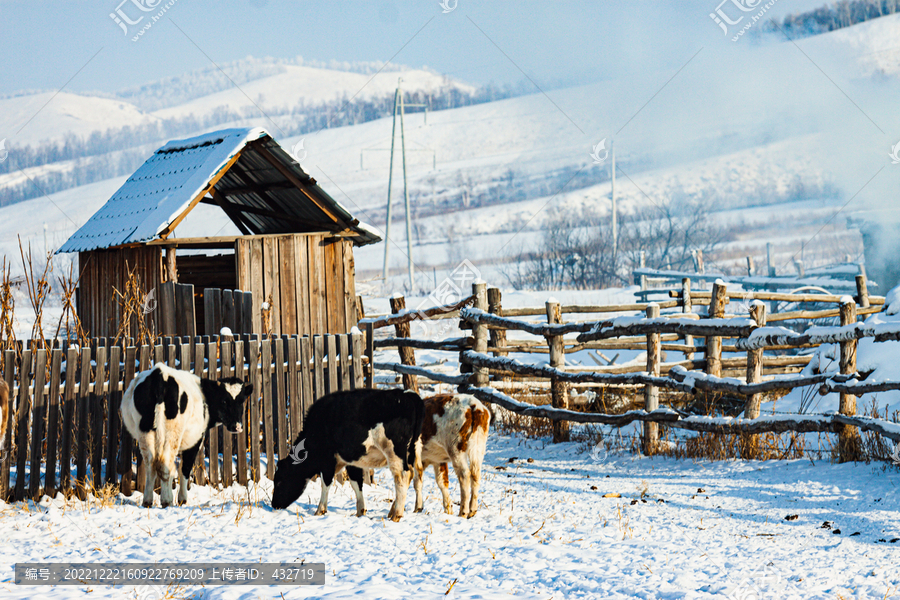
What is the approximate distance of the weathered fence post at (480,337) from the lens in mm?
10680

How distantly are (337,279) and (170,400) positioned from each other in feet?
18.1

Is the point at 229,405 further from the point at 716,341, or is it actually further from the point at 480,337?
the point at 716,341

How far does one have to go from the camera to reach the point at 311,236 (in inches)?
414

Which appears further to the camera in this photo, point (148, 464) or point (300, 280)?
point (300, 280)

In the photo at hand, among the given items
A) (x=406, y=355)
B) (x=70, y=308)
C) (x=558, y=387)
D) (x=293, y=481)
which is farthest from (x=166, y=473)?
(x=406, y=355)

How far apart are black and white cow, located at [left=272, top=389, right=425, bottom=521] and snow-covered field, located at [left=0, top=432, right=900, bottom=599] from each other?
0.69ft

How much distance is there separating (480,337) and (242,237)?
356cm

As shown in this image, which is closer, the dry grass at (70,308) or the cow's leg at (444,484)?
the cow's leg at (444,484)

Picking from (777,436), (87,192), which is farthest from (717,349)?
(87,192)

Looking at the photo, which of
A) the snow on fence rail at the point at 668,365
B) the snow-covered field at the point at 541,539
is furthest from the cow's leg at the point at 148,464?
the snow on fence rail at the point at 668,365

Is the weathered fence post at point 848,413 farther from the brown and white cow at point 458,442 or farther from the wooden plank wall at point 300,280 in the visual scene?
the wooden plank wall at point 300,280

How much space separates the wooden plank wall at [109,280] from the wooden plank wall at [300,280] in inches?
43.6

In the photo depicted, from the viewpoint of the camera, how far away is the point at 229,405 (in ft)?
20.1

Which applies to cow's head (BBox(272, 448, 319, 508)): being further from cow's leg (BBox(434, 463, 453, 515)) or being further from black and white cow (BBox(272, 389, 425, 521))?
cow's leg (BBox(434, 463, 453, 515))
